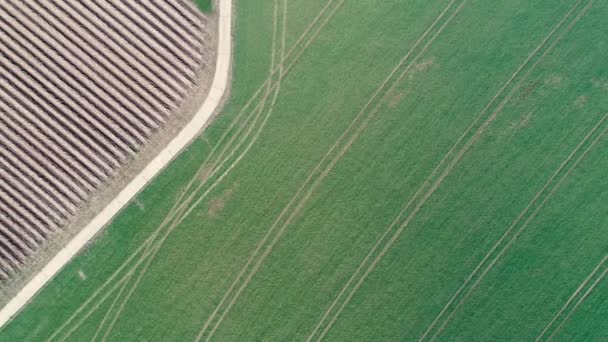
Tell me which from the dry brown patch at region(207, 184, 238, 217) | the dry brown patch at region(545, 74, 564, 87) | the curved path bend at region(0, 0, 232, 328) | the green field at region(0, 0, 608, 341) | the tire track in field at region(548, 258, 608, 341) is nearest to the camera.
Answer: the curved path bend at region(0, 0, 232, 328)

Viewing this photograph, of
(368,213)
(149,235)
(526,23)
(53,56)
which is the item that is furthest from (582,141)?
(53,56)

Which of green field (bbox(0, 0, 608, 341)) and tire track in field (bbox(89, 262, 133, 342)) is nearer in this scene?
tire track in field (bbox(89, 262, 133, 342))

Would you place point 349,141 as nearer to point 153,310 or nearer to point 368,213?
point 368,213

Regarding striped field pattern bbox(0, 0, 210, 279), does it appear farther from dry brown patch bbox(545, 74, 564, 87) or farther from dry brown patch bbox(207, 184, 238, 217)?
dry brown patch bbox(545, 74, 564, 87)

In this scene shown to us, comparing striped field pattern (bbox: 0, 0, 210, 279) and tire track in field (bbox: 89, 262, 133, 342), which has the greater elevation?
striped field pattern (bbox: 0, 0, 210, 279)

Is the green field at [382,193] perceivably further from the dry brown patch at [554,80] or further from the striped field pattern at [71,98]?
the striped field pattern at [71,98]

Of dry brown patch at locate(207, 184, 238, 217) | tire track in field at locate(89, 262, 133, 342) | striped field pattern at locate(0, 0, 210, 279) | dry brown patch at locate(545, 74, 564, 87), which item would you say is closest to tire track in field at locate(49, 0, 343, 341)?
tire track in field at locate(89, 262, 133, 342)

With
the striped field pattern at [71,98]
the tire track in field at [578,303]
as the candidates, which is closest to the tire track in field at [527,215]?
the tire track in field at [578,303]

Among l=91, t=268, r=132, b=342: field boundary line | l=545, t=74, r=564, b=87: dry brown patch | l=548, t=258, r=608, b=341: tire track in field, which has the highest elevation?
l=545, t=74, r=564, b=87: dry brown patch
